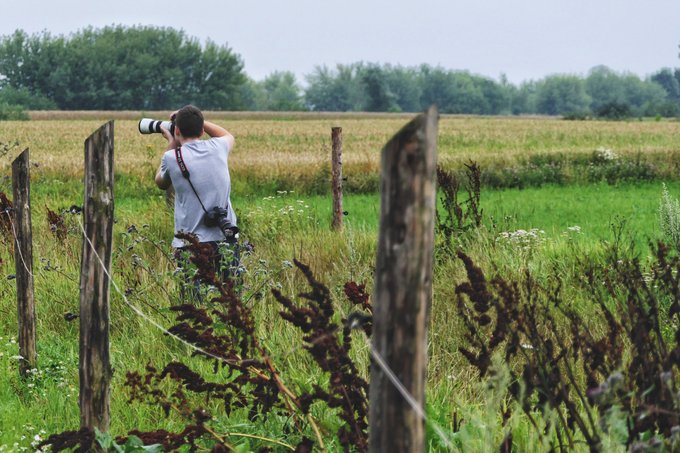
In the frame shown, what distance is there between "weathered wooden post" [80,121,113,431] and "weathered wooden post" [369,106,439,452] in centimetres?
197

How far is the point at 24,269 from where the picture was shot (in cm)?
564

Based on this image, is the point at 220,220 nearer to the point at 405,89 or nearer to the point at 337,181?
the point at 337,181

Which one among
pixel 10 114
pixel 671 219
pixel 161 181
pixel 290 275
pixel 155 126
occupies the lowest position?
pixel 290 275

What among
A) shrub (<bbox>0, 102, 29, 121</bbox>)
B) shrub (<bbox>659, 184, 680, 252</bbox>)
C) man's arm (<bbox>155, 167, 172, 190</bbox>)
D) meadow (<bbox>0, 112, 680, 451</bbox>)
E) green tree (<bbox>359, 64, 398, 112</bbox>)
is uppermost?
green tree (<bbox>359, 64, 398, 112</bbox>)

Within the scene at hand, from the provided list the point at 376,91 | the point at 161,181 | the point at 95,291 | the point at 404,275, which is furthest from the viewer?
the point at 376,91

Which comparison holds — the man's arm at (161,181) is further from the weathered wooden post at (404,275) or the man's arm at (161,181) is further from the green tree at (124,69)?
the green tree at (124,69)

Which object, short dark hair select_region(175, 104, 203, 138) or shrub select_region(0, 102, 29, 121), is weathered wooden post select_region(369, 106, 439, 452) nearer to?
short dark hair select_region(175, 104, 203, 138)

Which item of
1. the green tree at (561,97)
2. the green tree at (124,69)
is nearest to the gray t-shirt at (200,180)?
the green tree at (124,69)

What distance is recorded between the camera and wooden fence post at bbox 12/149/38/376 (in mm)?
5559

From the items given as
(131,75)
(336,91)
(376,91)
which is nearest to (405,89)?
(336,91)

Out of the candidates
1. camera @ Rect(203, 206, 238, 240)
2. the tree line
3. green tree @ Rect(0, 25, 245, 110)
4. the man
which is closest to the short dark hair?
the man

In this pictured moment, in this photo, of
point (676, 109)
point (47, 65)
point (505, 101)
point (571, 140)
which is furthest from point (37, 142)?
point (505, 101)

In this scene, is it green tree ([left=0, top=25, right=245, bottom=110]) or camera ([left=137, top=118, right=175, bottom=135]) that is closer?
camera ([left=137, top=118, right=175, bottom=135])

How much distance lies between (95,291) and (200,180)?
2.40 metres
